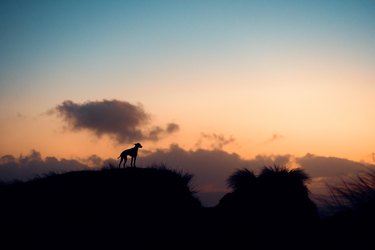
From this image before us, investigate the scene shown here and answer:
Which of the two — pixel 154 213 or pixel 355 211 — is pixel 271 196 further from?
pixel 355 211

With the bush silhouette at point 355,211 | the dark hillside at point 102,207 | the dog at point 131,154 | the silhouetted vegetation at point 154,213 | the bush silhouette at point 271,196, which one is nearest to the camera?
the bush silhouette at point 355,211

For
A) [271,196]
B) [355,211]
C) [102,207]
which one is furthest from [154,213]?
[355,211]

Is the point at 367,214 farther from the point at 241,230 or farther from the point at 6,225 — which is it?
the point at 6,225

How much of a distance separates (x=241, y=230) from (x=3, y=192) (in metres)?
11.8

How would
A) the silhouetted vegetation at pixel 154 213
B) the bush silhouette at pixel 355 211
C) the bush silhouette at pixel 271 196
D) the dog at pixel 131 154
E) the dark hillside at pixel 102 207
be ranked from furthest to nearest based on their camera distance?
1. the dog at pixel 131 154
2. the bush silhouette at pixel 271 196
3. the dark hillside at pixel 102 207
4. the silhouetted vegetation at pixel 154 213
5. the bush silhouette at pixel 355 211

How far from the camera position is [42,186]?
48.1 feet

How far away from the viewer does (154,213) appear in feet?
40.2

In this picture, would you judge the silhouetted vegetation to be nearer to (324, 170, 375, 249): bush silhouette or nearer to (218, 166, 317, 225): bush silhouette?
(218, 166, 317, 225): bush silhouette

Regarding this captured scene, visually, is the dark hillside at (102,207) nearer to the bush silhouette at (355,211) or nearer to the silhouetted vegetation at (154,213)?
the silhouetted vegetation at (154,213)

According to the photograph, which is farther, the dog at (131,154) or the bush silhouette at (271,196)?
the dog at (131,154)

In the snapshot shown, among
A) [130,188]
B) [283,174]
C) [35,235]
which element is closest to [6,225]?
[35,235]

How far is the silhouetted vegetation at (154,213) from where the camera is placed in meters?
10.1

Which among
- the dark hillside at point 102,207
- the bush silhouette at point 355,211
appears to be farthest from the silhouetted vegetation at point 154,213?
the bush silhouette at point 355,211

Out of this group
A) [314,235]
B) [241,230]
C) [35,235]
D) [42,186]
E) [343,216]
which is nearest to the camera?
[343,216]
